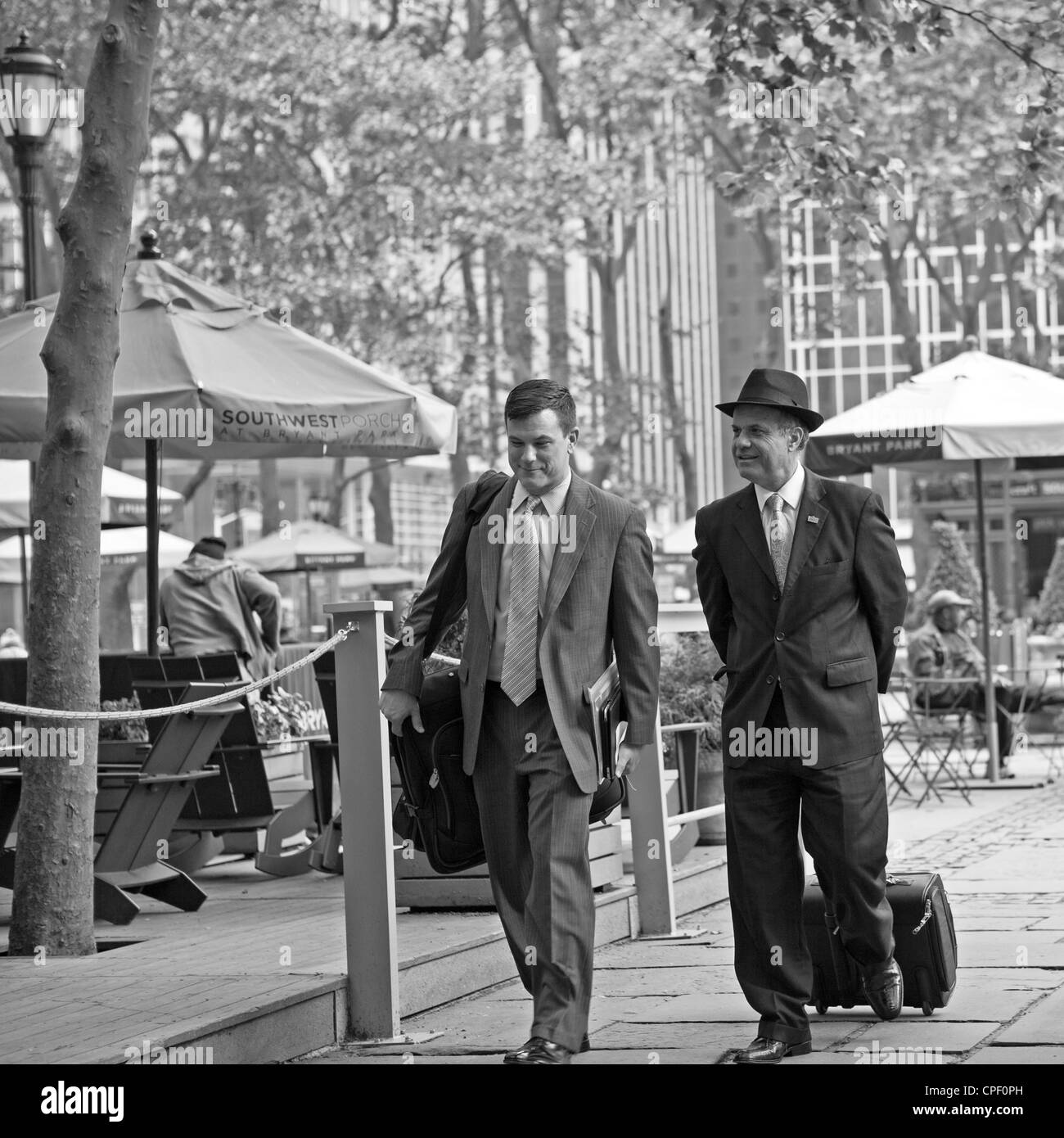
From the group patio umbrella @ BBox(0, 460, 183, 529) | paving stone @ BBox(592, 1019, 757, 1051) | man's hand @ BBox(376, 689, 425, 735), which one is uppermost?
patio umbrella @ BBox(0, 460, 183, 529)

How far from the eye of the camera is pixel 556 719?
5.43 m

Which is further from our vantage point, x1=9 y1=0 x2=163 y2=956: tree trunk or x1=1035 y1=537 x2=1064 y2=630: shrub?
x1=1035 y1=537 x2=1064 y2=630: shrub

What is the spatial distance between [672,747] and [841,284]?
65.2 ft

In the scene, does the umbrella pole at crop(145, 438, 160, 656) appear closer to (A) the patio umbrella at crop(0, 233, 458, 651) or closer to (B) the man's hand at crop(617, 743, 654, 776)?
(A) the patio umbrella at crop(0, 233, 458, 651)

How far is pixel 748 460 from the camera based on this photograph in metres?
5.63

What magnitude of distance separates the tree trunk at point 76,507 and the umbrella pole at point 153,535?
2907mm

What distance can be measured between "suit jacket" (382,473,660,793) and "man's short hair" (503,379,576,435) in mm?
207

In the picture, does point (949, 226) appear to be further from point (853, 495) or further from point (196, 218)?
point (853, 495)

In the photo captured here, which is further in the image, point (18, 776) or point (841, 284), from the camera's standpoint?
point (841, 284)

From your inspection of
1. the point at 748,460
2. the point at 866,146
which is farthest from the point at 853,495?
the point at 866,146

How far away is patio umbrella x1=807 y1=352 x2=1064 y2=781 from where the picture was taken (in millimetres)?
13734

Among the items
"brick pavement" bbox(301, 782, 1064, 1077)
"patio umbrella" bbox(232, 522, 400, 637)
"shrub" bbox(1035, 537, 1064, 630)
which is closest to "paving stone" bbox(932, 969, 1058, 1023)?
"brick pavement" bbox(301, 782, 1064, 1077)

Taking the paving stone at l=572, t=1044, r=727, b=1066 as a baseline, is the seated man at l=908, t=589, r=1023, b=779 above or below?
above

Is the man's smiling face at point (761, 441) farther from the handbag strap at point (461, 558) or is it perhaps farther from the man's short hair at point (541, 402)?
the handbag strap at point (461, 558)
